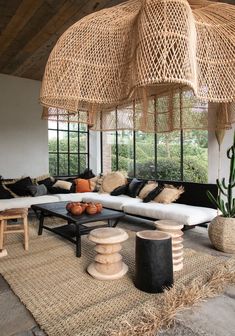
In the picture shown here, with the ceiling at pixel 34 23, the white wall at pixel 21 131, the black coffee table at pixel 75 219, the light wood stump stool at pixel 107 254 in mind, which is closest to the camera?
the light wood stump stool at pixel 107 254

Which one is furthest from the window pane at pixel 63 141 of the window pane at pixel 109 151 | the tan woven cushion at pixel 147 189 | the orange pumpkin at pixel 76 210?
the orange pumpkin at pixel 76 210

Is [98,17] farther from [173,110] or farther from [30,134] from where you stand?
[30,134]

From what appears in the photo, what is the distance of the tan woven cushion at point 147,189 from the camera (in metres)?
4.77

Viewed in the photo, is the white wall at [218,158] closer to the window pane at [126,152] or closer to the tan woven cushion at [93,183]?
the window pane at [126,152]

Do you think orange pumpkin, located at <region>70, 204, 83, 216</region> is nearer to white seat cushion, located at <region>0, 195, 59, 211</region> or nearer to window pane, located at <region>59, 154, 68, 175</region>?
white seat cushion, located at <region>0, 195, 59, 211</region>

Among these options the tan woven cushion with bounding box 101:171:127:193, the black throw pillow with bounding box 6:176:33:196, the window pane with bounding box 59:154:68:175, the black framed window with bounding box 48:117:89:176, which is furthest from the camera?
the window pane with bounding box 59:154:68:175

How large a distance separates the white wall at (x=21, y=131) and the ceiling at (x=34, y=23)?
1006 mm

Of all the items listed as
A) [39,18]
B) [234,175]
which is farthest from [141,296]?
[39,18]

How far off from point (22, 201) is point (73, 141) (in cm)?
269

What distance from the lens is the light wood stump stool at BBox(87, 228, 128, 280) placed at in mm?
2424

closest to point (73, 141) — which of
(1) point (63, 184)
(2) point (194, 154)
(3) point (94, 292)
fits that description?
(1) point (63, 184)

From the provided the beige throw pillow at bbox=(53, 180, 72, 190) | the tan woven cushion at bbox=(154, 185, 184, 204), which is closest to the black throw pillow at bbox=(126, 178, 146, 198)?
the tan woven cushion at bbox=(154, 185, 184, 204)

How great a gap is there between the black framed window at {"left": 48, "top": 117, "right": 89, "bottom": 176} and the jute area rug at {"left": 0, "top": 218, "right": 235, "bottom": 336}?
11.8 ft

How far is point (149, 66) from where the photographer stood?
83 centimetres
